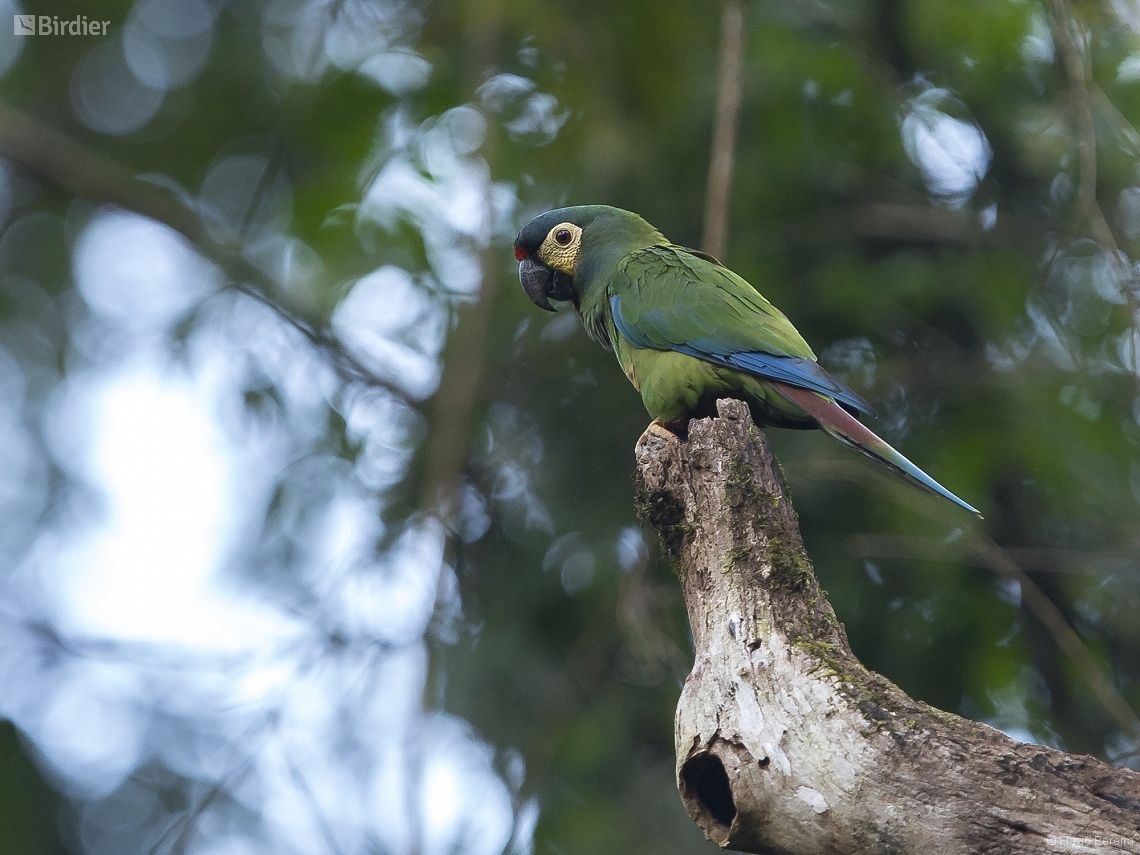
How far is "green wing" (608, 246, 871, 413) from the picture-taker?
14.0ft

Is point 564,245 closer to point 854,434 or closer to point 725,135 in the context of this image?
point 725,135

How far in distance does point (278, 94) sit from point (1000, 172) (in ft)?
17.0

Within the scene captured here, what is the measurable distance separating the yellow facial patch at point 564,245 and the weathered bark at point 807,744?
2207mm

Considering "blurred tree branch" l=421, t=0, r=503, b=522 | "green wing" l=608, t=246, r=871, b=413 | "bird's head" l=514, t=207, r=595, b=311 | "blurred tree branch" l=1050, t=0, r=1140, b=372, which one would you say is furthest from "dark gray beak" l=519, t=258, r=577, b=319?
"blurred tree branch" l=1050, t=0, r=1140, b=372

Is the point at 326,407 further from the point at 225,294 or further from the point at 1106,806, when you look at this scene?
the point at 1106,806

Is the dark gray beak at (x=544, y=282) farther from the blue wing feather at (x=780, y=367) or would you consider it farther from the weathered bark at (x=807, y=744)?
the weathered bark at (x=807, y=744)

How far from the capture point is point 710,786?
2889 mm

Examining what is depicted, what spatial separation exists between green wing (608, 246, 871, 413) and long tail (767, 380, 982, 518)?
0.14 ft

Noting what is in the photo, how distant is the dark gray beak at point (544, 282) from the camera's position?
18.2ft

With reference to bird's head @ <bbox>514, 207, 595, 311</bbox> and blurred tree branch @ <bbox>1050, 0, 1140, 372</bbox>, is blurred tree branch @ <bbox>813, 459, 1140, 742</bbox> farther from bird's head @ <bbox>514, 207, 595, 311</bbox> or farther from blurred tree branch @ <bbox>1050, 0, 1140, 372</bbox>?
bird's head @ <bbox>514, 207, 595, 311</bbox>

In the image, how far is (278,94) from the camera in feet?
25.4

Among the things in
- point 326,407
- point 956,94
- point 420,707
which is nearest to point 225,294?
point 326,407

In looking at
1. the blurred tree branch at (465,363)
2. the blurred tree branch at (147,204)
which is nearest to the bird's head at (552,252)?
the blurred tree branch at (465,363)

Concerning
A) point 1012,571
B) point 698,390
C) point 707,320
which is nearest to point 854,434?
point 698,390
